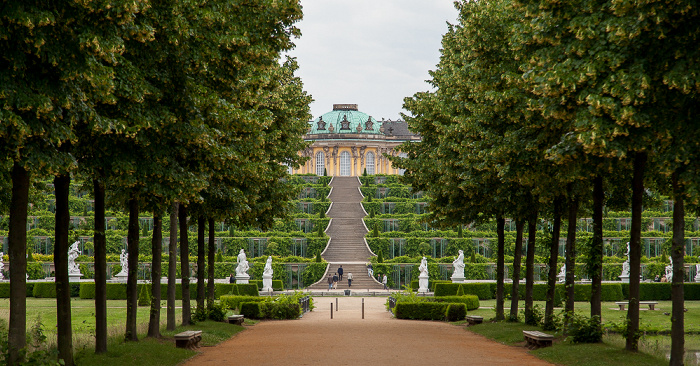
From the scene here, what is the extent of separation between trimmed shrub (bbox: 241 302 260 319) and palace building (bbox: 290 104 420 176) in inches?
3618

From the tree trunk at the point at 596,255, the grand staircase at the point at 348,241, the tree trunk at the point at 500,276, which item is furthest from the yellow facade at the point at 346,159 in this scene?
the tree trunk at the point at 596,255

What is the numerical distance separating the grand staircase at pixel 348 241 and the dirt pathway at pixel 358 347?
82.4 ft

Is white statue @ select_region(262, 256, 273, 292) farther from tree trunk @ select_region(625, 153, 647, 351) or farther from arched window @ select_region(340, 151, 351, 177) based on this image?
arched window @ select_region(340, 151, 351, 177)

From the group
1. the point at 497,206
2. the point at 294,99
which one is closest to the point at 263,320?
the point at 294,99

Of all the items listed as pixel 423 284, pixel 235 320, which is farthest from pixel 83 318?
pixel 423 284

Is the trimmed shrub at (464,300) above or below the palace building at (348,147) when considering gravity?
below

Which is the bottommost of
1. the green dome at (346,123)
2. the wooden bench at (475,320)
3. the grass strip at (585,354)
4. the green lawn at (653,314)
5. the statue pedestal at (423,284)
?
the statue pedestal at (423,284)

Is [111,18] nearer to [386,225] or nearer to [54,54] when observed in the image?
[54,54]

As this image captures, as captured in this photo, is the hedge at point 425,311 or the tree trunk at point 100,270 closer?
the tree trunk at point 100,270

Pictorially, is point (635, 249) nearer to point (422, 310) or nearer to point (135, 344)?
point (135, 344)

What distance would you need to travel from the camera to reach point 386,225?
64938 millimetres

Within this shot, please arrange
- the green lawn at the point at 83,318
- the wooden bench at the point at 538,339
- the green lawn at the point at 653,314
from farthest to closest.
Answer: the green lawn at the point at 653,314 < the green lawn at the point at 83,318 < the wooden bench at the point at 538,339

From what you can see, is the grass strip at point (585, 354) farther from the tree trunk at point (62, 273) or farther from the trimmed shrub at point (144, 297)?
the trimmed shrub at point (144, 297)

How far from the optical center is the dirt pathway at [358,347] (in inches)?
593
